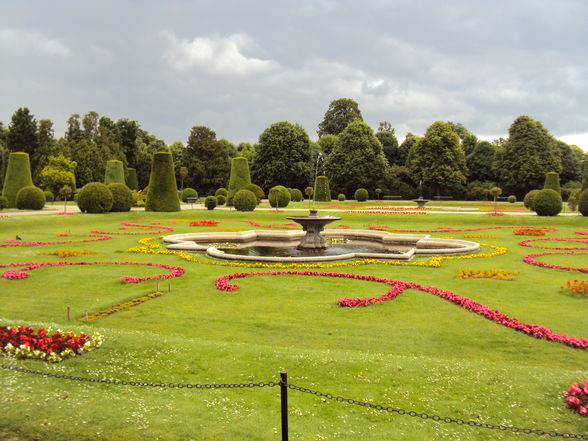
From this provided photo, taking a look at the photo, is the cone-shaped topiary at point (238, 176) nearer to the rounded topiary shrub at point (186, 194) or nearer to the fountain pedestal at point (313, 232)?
the rounded topiary shrub at point (186, 194)

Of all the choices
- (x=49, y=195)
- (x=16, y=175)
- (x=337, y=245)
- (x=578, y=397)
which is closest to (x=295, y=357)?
(x=578, y=397)

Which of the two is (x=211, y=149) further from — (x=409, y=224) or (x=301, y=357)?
(x=301, y=357)

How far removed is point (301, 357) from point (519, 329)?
13.1 ft

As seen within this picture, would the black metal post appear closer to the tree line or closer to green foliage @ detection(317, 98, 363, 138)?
the tree line

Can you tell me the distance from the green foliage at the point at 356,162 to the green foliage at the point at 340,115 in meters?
17.7

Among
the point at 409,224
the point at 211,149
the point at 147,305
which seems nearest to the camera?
the point at 147,305

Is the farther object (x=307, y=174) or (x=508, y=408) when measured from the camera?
(x=307, y=174)

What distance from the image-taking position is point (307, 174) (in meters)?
57.1

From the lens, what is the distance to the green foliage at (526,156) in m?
51.0

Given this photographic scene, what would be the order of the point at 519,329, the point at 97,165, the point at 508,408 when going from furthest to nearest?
the point at 97,165
the point at 519,329
the point at 508,408

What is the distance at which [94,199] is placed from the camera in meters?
28.4

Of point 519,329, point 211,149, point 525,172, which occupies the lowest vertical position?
point 519,329

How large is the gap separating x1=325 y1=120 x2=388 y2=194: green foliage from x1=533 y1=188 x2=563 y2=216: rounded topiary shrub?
95.2 ft

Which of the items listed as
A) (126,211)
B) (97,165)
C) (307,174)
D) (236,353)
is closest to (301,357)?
(236,353)
